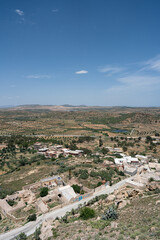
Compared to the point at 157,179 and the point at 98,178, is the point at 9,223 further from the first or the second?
the point at 157,179

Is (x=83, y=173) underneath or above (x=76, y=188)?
above

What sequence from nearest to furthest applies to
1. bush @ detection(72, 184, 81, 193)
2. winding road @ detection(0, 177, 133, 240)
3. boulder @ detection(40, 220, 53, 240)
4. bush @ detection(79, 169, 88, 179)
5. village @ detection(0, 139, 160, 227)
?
boulder @ detection(40, 220, 53, 240), winding road @ detection(0, 177, 133, 240), village @ detection(0, 139, 160, 227), bush @ detection(72, 184, 81, 193), bush @ detection(79, 169, 88, 179)

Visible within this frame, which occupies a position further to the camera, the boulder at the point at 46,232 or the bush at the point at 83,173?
the bush at the point at 83,173

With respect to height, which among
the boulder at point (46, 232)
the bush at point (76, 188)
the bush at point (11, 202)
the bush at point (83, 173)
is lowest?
the bush at point (11, 202)

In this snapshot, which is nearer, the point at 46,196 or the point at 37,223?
the point at 37,223

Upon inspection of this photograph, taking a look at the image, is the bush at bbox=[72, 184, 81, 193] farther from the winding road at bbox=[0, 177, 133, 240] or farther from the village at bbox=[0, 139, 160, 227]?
the winding road at bbox=[0, 177, 133, 240]

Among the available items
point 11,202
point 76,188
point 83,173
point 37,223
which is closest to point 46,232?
point 37,223

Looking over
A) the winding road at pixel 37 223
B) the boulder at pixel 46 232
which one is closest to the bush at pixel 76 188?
the winding road at pixel 37 223

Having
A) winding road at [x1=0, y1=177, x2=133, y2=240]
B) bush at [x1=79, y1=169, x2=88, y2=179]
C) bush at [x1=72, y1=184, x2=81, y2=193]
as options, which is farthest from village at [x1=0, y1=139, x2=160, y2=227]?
bush at [x1=79, y1=169, x2=88, y2=179]

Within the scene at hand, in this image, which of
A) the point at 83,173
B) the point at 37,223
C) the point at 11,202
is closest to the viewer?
the point at 37,223

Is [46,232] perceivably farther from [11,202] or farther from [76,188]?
[76,188]

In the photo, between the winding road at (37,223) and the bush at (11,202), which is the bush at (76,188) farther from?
the bush at (11,202)

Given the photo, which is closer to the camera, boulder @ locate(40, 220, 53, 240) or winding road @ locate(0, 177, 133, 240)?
boulder @ locate(40, 220, 53, 240)
